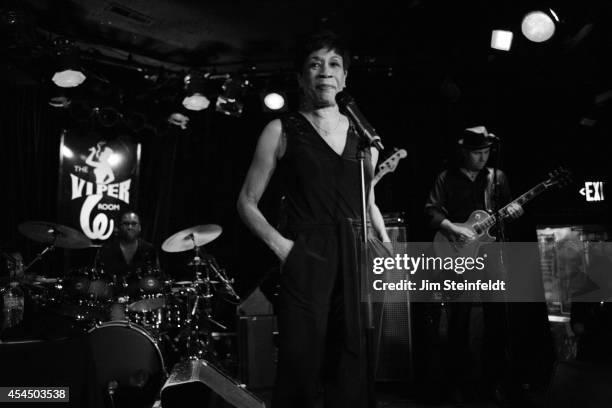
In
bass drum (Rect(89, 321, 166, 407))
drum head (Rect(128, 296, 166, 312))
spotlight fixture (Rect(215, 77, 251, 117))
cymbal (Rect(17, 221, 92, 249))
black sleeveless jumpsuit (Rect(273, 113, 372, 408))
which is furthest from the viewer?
spotlight fixture (Rect(215, 77, 251, 117))

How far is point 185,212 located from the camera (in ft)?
27.1

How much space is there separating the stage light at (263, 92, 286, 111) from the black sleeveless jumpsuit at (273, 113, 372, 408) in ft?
17.0

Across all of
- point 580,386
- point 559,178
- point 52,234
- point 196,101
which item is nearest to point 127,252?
point 52,234

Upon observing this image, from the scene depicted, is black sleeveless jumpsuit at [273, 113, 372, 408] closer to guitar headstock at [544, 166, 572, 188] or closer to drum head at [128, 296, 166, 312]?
guitar headstock at [544, 166, 572, 188]

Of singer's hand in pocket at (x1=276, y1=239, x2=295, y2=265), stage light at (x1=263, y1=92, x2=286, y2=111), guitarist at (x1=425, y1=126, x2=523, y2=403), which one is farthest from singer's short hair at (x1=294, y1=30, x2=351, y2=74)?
stage light at (x1=263, y1=92, x2=286, y2=111)

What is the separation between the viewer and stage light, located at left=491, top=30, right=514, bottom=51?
17.5 feet

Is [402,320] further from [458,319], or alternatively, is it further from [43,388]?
[43,388]

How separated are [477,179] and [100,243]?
5.22 m

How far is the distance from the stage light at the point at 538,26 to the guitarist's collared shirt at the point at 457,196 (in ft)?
4.24

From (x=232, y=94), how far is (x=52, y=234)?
2828 millimetres

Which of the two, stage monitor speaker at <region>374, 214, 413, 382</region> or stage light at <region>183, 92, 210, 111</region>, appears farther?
stage light at <region>183, 92, 210, 111</region>

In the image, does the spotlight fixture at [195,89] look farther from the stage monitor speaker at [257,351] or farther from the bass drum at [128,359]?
the bass drum at [128,359]

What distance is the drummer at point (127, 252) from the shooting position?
6.38 meters

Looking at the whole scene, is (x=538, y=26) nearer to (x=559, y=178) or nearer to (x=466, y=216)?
(x=559, y=178)
